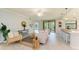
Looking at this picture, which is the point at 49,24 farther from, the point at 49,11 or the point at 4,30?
the point at 4,30

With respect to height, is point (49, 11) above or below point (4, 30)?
above

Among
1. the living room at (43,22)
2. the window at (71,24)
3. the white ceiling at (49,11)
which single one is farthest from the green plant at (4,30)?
the window at (71,24)

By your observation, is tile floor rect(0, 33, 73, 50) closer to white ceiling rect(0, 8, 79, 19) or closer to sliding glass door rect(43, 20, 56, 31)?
sliding glass door rect(43, 20, 56, 31)

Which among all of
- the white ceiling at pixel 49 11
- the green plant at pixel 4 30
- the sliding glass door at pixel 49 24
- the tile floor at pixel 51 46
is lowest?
the tile floor at pixel 51 46

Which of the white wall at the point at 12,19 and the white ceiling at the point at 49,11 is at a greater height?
the white ceiling at the point at 49,11

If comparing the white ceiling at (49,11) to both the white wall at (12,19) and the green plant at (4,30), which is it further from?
the green plant at (4,30)

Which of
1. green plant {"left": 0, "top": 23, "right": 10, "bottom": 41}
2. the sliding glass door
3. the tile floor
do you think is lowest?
the tile floor

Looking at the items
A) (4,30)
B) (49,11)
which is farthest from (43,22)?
(4,30)

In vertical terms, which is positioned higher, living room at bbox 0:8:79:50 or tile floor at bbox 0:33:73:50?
living room at bbox 0:8:79:50

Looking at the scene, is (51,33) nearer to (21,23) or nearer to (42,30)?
(42,30)

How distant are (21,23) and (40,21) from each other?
0.45m

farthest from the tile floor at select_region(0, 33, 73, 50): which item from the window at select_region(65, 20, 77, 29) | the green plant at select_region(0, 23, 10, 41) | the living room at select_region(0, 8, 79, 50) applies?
the window at select_region(65, 20, 77, 29)
